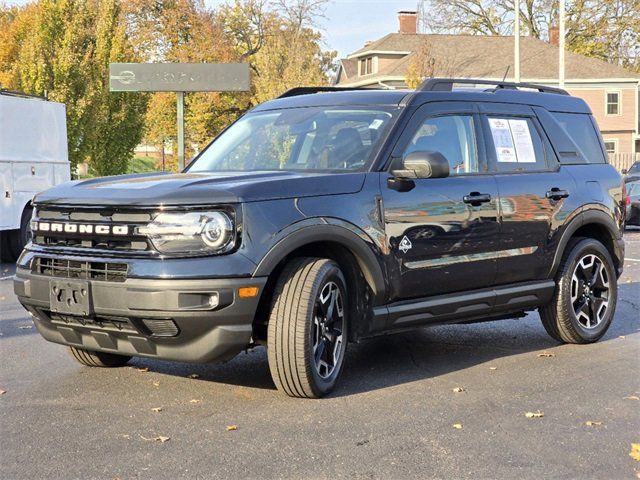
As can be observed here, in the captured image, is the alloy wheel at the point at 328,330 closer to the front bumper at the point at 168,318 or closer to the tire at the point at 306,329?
the tire at the point at 306,329

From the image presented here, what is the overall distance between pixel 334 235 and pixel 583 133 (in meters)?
3.31

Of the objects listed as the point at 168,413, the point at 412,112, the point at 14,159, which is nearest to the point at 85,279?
the point at 168,413

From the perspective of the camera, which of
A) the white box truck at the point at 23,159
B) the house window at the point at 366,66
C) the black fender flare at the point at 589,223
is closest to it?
the black fender flare at the point at 589,223

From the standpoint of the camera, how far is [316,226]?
5.54m

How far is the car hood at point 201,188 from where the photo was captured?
5.21 meters

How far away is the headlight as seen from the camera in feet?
17.0

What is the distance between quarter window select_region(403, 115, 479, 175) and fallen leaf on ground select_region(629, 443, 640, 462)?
2.41 m

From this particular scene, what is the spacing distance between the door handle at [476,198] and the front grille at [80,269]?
249 centimetres

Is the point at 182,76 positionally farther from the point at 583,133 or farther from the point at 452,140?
the point at 452,140

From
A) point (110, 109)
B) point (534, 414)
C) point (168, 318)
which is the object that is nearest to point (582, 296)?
point (534, 414)

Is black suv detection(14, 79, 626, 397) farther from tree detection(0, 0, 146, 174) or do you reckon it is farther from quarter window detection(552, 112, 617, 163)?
tree detection(0, 0, 146, 174)

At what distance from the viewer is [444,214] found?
248 inches

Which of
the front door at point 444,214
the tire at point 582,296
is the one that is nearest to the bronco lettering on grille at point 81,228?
the front door at point 444,214

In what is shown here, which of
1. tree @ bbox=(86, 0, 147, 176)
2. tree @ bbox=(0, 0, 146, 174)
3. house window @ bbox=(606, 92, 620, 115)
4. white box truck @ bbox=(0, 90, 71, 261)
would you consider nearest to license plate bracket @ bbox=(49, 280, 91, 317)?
white box truck @ bbox=(0, 90, 71, 261)
